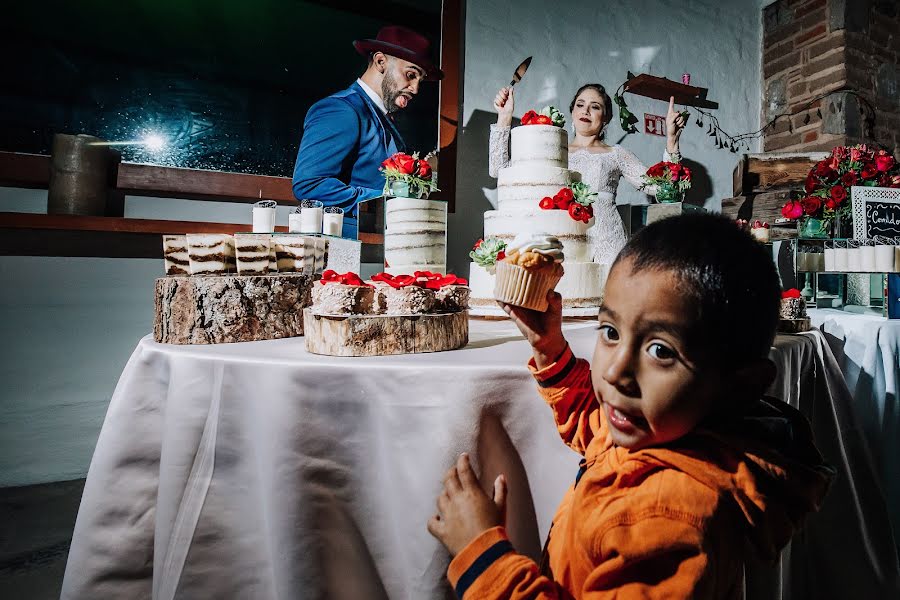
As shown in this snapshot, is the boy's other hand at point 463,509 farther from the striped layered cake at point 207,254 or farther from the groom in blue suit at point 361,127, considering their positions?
the groom in blue suit at point 361,127

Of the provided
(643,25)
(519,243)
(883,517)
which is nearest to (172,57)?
(519,243)

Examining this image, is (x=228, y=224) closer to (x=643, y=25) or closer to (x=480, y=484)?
(x=480, y=484)

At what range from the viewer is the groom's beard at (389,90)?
324 centimetres

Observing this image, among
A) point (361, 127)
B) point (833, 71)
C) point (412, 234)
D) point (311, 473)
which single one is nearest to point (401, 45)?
point (361, 127)

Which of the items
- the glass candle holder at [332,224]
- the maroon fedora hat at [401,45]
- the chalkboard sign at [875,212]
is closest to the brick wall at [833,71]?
the chalkboard sign at [875,212]

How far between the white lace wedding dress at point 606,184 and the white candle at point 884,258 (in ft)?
4.22

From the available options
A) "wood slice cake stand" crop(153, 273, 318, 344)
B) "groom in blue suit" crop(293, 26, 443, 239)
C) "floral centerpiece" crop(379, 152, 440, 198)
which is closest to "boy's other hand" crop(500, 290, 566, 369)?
"wood slice cake stand" crop(153, 273, 318, 344)

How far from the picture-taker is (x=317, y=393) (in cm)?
101

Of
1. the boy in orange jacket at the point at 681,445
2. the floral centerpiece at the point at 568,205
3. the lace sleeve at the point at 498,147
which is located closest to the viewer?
the boy in orange jacket at the point at 681,445

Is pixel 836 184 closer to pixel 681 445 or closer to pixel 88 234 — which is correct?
pixel 681 445

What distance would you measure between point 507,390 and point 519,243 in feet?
1.05

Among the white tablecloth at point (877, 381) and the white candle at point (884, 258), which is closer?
the white tablecloth at point (877, 381)

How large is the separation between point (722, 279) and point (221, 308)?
3.82ft

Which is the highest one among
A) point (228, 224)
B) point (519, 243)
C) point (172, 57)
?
point (172, 57)
